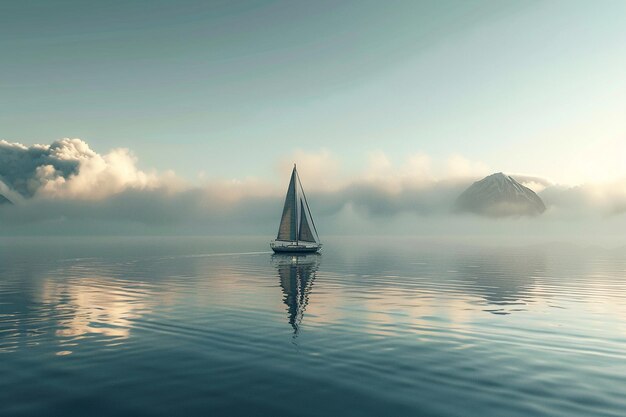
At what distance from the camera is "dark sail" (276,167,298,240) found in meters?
141

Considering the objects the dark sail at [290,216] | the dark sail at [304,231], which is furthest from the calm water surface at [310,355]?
the dark sail at [304,231]

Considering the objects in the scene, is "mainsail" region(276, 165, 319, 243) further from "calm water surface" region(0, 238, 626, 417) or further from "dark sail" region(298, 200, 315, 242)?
"calm water surface" region(0, 238, 626, 417)

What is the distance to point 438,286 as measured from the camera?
67250mm

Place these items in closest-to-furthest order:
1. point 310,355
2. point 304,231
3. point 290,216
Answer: point 310,355 < point 290,216 < point 304,231

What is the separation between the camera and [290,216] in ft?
470

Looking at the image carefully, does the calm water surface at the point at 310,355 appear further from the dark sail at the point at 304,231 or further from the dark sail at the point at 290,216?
the dark sail at the point at 304,231

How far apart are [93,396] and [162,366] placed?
482 centimetres

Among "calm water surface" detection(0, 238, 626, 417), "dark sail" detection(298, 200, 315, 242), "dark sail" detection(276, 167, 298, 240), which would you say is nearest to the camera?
"calm water surface" detection(0, 238, 626, 417)

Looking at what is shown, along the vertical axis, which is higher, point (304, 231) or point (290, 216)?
point (290, 216)

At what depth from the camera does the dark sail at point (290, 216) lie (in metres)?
141

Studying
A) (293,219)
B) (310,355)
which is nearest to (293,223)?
(293,219)

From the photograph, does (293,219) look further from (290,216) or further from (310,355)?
(310,355)

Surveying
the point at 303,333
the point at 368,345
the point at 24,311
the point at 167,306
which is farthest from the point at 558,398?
the point at 24,311

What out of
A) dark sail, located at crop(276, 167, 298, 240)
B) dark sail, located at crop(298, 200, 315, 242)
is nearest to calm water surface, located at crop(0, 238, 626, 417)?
dark sail, located at crop(276, 167, 298, 240)
